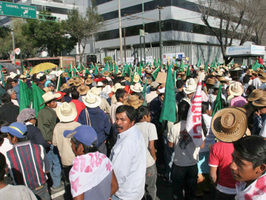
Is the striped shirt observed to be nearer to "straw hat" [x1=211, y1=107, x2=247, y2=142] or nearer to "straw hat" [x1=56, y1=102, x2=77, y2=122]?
"straw hat" [x1=56, y1=102, x2=77, y2=122]

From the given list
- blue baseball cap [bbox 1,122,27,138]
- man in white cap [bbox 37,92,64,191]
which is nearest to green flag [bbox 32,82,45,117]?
man in white cap [bbox 37,92,64,191]

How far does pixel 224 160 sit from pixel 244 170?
3.14 ft

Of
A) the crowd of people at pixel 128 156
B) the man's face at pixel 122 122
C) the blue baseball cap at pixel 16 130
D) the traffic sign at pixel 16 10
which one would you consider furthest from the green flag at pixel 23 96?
the traffic sign at pixel 16 10

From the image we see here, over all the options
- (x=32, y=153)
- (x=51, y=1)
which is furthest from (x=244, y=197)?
(x=51, y=1)

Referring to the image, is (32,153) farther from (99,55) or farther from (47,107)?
(99,55)

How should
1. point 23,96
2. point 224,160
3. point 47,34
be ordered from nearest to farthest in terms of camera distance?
point 224,160, point 23,96, point 47,34

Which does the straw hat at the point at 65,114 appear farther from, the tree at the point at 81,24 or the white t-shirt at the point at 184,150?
the tree at the point at 81,24

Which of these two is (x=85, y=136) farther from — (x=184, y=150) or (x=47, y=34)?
(x=47, y=34)

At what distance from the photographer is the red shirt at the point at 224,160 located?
8.95 ft

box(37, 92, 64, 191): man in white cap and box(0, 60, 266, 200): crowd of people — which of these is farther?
box(37, 92, 64, 191): man in white cap

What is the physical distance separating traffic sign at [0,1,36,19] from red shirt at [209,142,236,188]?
61.6 ft

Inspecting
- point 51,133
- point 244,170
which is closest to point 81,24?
point 51,133

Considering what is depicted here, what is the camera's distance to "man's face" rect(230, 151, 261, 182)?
1.79 metres

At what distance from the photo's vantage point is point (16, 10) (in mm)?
17531
